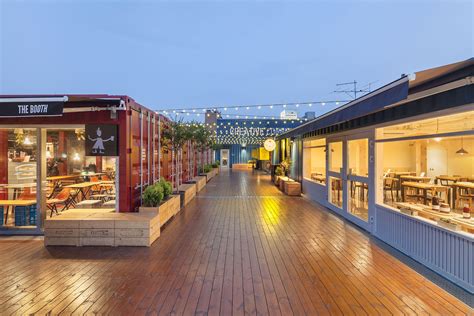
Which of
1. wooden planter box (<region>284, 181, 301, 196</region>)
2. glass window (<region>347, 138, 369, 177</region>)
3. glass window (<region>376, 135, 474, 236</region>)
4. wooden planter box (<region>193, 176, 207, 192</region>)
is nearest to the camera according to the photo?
glass window (<region>376, 135, 474, 236</region>)

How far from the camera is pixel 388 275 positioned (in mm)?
3438

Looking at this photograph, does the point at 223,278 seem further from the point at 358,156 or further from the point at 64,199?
the point at 64,199

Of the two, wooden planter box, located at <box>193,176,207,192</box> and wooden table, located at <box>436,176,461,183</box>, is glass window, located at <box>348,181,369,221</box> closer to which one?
wooden table, located at <box>436,176,461,183</box>

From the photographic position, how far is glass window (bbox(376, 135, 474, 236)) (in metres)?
5.02

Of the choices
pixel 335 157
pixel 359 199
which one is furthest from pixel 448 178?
pixel 335 157

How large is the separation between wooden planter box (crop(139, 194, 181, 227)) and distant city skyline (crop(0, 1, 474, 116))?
144 feet

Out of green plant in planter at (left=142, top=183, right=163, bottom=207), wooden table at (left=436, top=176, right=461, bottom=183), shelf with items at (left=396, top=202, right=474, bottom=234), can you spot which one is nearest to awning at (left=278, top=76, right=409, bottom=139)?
shelf with items at (left=396, top=202, right=474, bottom=234)

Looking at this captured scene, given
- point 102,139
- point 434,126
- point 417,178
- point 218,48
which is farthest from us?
point 218,48

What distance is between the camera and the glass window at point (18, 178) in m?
5.30

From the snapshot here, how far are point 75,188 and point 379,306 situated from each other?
7144 millimetres

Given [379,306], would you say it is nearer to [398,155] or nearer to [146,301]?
[146,301]

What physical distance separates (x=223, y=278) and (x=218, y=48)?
334ft

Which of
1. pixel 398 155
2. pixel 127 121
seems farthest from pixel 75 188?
pixel 398 155

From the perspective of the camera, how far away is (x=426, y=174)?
7039 mm
